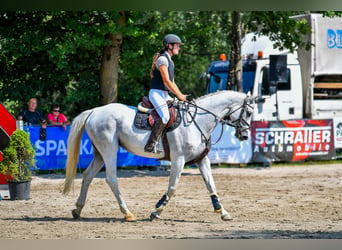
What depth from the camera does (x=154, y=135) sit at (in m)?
10.6

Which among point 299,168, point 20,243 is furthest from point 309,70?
point 20,243

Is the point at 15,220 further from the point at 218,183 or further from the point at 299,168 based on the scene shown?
the point at 299,168

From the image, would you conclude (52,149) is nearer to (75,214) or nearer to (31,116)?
(31,116)

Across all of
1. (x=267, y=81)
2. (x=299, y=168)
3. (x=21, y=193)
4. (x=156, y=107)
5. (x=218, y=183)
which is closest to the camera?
(x=156, y=107)

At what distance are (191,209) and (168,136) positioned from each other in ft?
5.98

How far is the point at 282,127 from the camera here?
19797mm

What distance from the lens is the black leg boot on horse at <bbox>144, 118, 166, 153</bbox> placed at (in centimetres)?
1061

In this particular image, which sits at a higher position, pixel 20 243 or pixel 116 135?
pixel 116 135

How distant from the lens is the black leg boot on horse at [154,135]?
1061cm

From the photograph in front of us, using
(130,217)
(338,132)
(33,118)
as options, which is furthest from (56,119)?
(338,132)

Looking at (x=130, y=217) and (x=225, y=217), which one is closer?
(x=130, y=217)

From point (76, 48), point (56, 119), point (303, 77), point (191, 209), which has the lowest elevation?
point (191, 209)

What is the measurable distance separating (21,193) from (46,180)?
3.32 metres

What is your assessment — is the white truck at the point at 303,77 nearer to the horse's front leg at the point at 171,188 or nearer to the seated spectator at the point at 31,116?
the seated spectator at the point at 31,116
